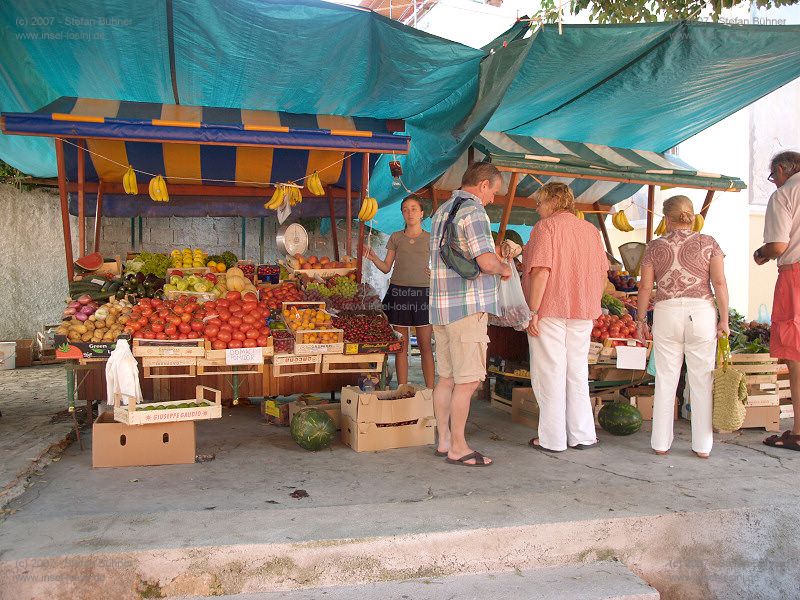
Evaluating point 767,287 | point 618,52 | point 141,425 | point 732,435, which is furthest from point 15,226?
point 767,287

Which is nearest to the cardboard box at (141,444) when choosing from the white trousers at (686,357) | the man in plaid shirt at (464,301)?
the man in plaid shirt at (464,301)

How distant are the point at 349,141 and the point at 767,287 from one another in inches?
501

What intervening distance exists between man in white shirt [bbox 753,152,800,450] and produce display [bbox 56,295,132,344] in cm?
498

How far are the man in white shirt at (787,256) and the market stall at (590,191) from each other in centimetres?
138

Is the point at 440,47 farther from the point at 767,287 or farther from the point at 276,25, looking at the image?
the point at 767,287

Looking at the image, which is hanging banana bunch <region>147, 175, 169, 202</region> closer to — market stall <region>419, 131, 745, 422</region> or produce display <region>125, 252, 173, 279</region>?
produce display <region>125, 252, 173, 279</region>

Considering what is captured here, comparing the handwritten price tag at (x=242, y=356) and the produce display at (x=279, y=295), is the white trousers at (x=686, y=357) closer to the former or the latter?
the handwritten price tag at (x=242, y=356)

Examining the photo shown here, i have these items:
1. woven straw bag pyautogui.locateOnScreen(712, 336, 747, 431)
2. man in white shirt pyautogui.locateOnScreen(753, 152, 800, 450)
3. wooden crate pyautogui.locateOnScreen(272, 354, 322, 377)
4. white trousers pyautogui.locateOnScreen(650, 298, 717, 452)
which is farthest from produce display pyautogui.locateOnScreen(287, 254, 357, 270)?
man in white shirt pyautogui.locateOnScreen(753, 152, 800, 450)

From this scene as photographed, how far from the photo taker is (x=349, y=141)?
636cm

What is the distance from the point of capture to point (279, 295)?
6.21 m

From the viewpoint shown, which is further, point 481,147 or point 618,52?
point 481,147

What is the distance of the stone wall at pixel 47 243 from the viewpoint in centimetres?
995

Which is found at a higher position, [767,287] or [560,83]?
[560,83]

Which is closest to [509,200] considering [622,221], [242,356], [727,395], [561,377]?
[622,221]
